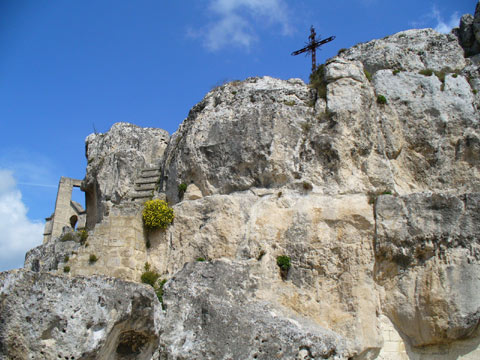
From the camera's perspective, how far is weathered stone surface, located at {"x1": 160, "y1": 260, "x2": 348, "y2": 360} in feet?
42.2

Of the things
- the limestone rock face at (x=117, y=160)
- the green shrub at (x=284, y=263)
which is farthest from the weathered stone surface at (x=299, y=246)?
the limestone rock face at (x=117, y=160)

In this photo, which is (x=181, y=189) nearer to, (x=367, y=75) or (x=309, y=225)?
(x=309, y=225)

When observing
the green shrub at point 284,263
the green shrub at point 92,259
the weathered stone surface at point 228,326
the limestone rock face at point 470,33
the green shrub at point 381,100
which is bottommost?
the weathered stone surface at point 228,326

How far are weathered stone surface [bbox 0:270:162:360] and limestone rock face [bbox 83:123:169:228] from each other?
1160 centimetres

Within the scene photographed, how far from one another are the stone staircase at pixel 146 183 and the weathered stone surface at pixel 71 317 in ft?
35.2

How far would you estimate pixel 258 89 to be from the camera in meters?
20.4

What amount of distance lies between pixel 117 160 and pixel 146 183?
1818 millimetres

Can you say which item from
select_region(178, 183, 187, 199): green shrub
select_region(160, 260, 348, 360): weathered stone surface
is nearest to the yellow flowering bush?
select_region(178, 183, 187, 199): green shrub

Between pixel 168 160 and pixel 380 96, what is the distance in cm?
898

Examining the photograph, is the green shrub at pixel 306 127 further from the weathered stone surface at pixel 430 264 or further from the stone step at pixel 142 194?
the stone step at pixel 142 194

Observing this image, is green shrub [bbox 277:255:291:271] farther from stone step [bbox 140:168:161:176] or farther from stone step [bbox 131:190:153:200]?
stone step [bbox 140:168:161:176]

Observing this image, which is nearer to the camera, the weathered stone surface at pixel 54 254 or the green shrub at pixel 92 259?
the green shrub at pixel 92 259

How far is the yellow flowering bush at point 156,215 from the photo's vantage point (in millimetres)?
18156

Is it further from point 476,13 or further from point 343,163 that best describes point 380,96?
point 476,13
